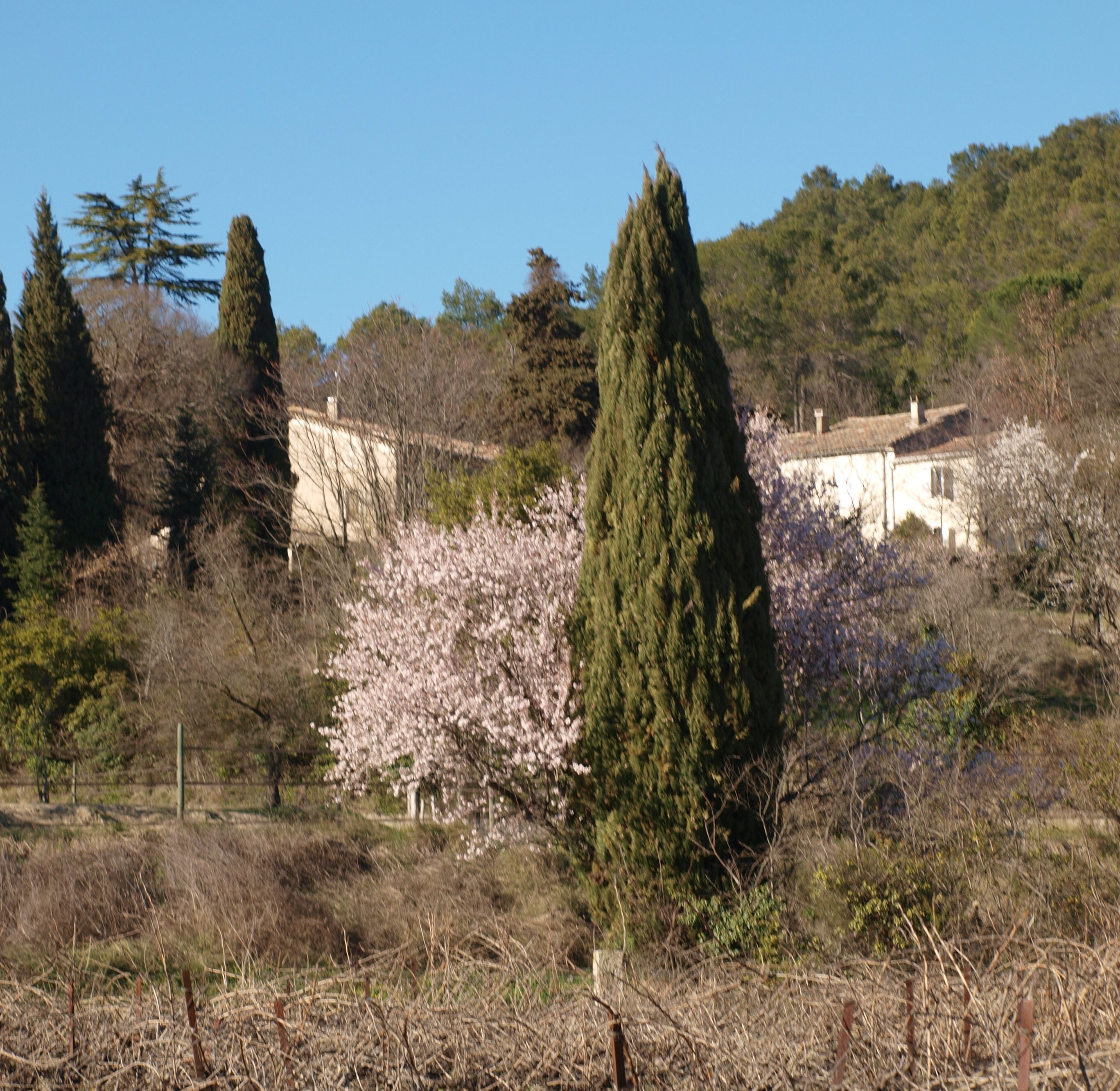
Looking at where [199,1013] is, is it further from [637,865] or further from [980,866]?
[980,866]

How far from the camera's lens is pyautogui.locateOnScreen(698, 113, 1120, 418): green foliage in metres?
38.9

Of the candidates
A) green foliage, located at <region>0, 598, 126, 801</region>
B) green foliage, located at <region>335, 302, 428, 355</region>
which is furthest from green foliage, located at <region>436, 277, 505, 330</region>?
green foliage, located at <region>0, 598, 126, 801</region>

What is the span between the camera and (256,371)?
26859 mm

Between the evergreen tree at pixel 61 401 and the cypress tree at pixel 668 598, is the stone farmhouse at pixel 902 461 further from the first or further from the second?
the cypress tree at pixel 668 598

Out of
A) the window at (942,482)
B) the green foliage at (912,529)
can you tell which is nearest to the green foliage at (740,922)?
the green foliage at (912,529)

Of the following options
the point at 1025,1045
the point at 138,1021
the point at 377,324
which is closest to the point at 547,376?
the point at 377,324

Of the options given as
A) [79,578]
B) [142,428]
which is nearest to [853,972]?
[79,578]

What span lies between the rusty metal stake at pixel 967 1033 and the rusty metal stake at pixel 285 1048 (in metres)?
2.37

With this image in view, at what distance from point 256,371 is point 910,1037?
25.2m

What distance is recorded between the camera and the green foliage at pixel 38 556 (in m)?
19.3

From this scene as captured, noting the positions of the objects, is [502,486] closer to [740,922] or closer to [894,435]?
[740,922]

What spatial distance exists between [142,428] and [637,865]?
21.0 m

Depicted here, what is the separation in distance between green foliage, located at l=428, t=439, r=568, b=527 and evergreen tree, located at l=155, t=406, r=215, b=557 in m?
10.7

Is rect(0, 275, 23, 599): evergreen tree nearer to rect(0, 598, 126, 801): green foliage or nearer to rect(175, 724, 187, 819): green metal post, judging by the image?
rect(0, 598, 126, 801): green foliage
